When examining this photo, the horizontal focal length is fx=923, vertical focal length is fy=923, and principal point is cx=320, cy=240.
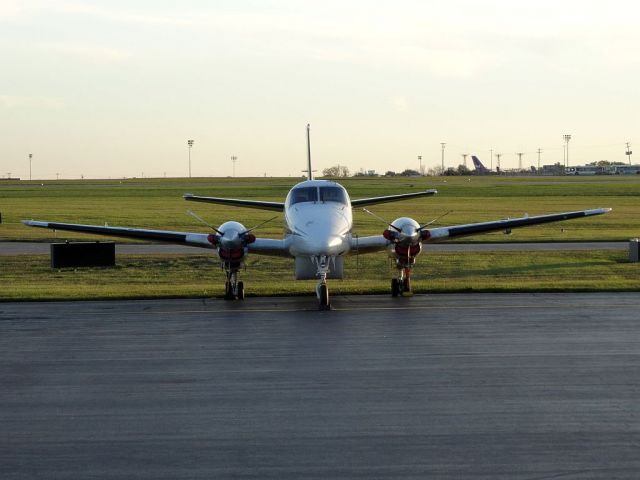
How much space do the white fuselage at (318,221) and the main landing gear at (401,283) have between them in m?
2.00

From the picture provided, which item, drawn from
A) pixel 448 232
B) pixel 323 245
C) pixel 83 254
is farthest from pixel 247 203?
pixel 83 254

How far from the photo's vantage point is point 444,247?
41.5 meters

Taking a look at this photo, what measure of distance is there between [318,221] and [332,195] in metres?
1.90

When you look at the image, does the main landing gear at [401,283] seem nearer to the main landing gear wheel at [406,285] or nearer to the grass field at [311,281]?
the main landing gear wheel at [406,285]

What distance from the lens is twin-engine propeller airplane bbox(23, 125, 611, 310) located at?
2155 cm

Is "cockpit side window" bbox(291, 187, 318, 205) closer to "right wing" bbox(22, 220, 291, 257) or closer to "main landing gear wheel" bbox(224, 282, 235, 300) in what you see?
"right wing" bbox(22, 220, 291, 257)

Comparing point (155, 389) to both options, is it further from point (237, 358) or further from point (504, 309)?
point (504, 309)

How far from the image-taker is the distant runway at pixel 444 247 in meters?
39.2

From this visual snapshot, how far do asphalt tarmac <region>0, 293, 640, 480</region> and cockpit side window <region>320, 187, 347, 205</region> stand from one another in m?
4.45

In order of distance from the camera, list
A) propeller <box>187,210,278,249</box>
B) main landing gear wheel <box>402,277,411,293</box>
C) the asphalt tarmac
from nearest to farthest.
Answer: the asphalt tarmac < propeller <box>187,210,278,249</box> < main landing gear wheel <box>402,277,411,293</box>

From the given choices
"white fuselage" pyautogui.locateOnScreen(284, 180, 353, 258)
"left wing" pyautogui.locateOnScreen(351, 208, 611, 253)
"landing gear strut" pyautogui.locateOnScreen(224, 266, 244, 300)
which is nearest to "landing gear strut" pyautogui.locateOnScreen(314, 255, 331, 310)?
"white fuselage" pyautogui.locateOnScreen(284, 180, 353, 258)

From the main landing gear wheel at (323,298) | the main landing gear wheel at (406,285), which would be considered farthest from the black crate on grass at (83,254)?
the main landing gear wheel at (323,298)

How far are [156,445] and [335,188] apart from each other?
49.2ft

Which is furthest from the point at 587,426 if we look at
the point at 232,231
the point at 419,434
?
the point at 232,231
